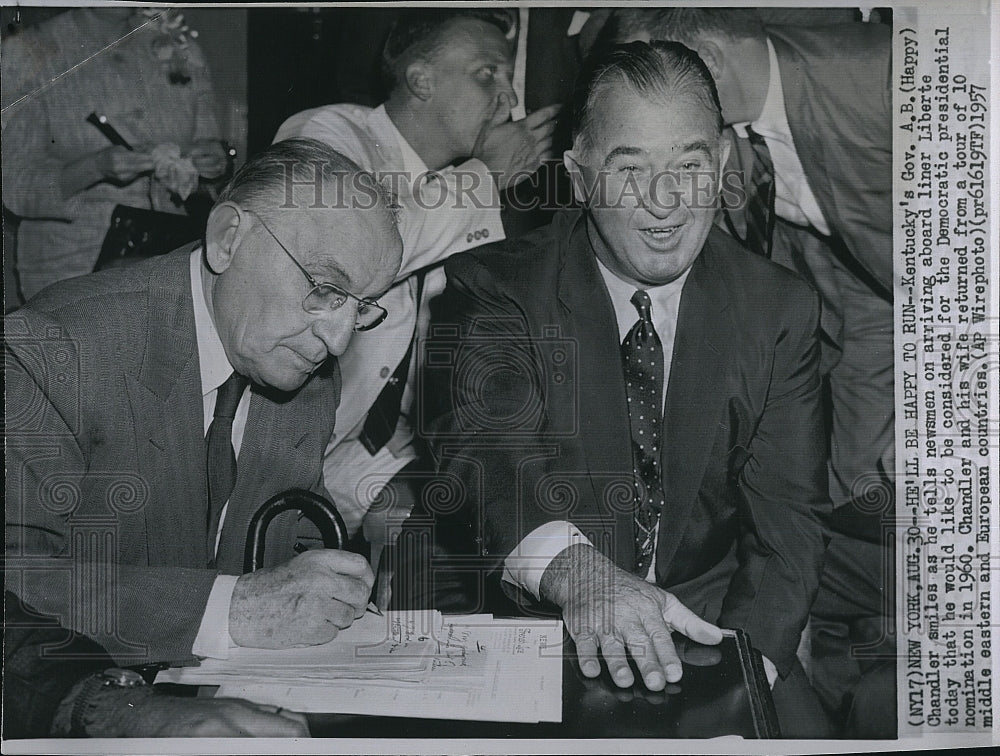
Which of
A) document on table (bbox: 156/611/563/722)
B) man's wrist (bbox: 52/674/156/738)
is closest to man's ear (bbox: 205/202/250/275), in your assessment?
document on table (bbox: 156/611/563/722)

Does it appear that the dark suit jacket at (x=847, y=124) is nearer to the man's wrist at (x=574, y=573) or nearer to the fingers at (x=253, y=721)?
the man's wrist at (x=574, y=573)

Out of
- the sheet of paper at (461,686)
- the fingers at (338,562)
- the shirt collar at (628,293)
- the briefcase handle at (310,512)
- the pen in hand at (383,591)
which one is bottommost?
the sheet of paper at (461,686)

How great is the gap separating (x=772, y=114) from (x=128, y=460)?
6.31 feet

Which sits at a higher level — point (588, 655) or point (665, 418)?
point (665, 418)

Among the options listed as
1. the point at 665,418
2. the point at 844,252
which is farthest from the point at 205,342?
the point at 844,252

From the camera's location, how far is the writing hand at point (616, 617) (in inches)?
97.9

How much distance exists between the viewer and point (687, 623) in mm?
2516

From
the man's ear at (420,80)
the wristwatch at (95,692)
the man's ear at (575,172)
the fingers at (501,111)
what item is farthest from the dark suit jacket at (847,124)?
the wristwatch at (95,692)

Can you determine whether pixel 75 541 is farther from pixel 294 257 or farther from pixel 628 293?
pixel 628 293

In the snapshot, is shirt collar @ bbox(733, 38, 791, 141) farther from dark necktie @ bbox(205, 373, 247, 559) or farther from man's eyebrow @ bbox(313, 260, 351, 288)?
dark necktie @ bbox(205, 373, 247, 559)

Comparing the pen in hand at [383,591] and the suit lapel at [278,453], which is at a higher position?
the suit lapel at [278,453]

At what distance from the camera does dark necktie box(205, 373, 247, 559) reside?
2.52 metres

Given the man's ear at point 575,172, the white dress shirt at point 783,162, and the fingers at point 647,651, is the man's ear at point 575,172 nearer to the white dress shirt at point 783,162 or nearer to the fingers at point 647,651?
the white dress shirt at point 783,162

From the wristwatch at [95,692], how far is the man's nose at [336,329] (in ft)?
3.26
